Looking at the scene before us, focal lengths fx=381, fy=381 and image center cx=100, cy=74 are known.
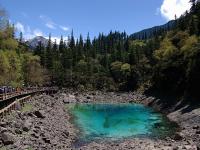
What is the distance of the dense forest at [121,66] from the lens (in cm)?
7812

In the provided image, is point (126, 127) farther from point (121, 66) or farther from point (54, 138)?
point (121, 66)

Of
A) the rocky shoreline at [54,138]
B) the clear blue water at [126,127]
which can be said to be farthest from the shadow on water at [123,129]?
the rocky shoreline at [54,138]

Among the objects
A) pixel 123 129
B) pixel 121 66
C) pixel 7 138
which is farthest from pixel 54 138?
pixel 121 66

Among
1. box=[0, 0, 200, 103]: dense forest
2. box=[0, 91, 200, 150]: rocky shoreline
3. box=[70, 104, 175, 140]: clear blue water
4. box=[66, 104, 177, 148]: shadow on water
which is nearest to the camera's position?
box=[0, 91, 200, 150]: rocky shoreline

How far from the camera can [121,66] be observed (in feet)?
491

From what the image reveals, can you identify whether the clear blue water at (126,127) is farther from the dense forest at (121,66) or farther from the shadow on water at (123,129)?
the dense forest at (121,66)

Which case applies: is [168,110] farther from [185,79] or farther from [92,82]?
[92,82]

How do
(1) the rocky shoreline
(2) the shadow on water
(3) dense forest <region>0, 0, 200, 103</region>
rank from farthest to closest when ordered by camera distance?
(3) dense forest <region>0, 0, 200, 103</region> < (2) the shadow on water < (1) the rocky shoreline

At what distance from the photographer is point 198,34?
332 feet

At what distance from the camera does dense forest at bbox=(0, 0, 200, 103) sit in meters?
78.1

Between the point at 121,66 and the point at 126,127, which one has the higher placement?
the point at 121,66

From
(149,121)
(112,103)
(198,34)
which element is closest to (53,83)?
(112,103)

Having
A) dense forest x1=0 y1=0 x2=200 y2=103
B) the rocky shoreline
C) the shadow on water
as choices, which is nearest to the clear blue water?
the shadow on water

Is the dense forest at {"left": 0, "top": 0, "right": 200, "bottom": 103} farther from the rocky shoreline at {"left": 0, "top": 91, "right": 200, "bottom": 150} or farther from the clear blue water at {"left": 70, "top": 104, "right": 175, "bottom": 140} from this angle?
the rocky shoreline at {"left": 0, "top": 91, "right": 200, "bottom": 150}
